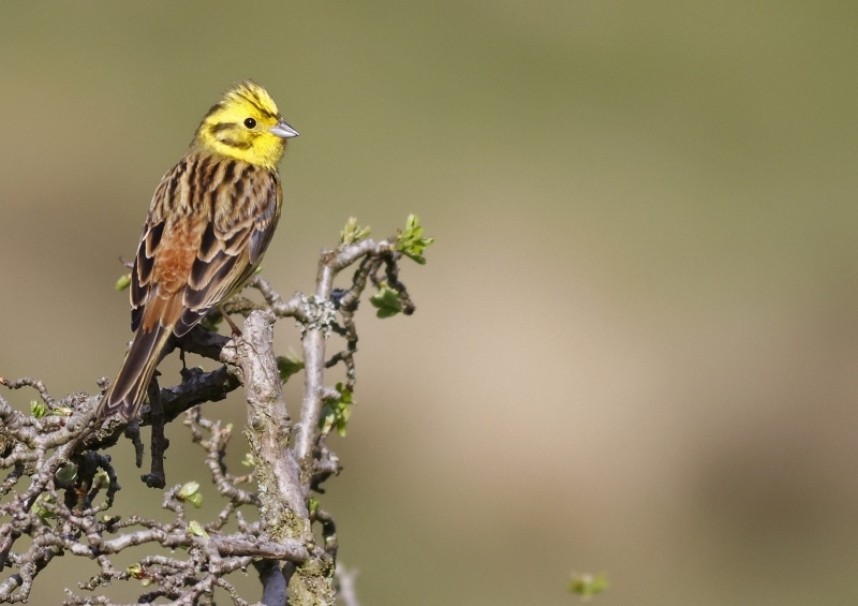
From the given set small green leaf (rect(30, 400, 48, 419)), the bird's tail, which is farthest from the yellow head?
small green leaf (rect(30, 400, 48, 419))

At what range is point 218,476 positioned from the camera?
403 centimetres

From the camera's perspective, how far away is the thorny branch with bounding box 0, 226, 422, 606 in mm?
3498

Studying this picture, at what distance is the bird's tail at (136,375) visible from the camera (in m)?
4.14

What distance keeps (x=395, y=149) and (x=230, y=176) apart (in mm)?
11425

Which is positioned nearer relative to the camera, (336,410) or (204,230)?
(336,410)

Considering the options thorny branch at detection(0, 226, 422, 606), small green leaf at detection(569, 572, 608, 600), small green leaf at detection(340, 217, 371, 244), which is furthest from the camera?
small green leaf at detection(340, 217, 371, 244)

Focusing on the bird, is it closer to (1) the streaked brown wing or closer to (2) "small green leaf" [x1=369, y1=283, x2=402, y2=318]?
(1) the streaked brown wing

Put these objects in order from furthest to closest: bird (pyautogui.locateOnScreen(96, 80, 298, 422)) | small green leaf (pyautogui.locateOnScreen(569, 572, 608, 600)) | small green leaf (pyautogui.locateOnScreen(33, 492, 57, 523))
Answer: bird (pyautogui.locateOnScreen(96, 80, 298, 422)) < small green leaf (pyautogui.locateOnScreen(33, 492, 57, 523)) < small green leaf (pyautogui.locateOnScreen(569, 572, 608, 600))

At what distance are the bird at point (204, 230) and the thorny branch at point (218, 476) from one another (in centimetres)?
15

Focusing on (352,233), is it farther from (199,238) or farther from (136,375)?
(199,238)

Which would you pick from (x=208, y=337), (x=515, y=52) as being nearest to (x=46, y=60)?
(x=515, y=52)

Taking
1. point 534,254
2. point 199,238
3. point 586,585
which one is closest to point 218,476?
point 586,585

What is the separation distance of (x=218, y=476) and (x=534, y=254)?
12.3 m

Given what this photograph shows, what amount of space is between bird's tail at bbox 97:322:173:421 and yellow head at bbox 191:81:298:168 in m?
1.70
